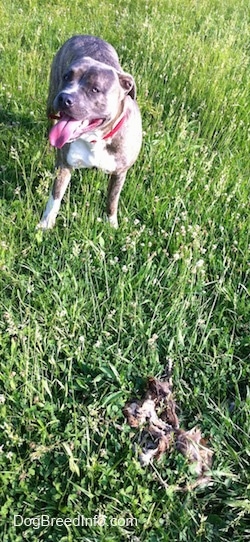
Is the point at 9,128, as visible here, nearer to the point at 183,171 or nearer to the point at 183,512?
the point at 183,171

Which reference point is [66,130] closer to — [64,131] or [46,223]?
[64,131]

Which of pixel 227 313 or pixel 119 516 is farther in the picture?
pixel 227 313

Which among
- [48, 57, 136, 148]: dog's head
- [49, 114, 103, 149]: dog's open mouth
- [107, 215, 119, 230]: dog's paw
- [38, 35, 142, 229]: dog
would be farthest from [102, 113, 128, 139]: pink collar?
[107, 215, 119, 230]: dog's paw

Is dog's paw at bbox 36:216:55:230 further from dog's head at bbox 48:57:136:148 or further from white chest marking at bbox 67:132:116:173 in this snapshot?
dog's head at bbox 48:57:136:148

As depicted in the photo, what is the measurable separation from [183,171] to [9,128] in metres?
1.30

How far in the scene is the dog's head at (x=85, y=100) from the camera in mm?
2613

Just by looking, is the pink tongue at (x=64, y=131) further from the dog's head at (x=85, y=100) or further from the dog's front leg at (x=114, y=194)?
the dog's front leg at (x=114, y=194)

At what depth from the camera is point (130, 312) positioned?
9.48 ft

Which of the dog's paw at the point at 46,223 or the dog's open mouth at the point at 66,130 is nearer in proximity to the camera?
the dog's open mouth at the point at 66,130

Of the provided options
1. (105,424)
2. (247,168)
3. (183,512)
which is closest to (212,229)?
(247,168)

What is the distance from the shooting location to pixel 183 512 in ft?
7.20

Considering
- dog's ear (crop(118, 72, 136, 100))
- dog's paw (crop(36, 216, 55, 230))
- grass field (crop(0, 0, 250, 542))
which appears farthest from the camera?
dog's paw (crop(36, 216, 55, 230))

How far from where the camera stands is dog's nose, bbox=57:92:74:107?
256 centimetres

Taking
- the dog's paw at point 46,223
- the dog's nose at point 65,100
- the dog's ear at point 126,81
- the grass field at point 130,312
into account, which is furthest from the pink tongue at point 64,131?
the dog's paw at point 46,223
